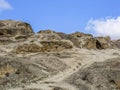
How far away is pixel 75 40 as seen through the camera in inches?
3174

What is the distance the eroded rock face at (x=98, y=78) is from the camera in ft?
131

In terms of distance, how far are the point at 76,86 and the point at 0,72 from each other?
34.7 feet

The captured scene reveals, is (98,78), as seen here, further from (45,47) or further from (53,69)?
(45,47)

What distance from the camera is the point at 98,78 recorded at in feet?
136

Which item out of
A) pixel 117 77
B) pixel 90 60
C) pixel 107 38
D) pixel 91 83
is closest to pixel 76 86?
pixel 91 83

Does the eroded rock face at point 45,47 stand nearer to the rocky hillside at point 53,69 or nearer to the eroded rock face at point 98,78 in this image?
the rocky hillside at point 53,69

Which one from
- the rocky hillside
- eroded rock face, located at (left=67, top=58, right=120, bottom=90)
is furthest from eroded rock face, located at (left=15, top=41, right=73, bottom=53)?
eroded rock face, located at (left=67, top=58, right=120, bottom=90)

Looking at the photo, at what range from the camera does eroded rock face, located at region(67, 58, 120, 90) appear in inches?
1567

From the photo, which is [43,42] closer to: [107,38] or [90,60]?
[90,60]

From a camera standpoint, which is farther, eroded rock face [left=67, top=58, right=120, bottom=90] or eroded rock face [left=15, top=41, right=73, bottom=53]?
eroded rock face [left=15, top=41, right=73, bottom=53]

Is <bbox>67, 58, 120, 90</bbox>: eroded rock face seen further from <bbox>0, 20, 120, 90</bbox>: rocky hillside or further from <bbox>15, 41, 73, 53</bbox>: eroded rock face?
<bbox>15, 41, 73, 53</bbox>: eroded rock face

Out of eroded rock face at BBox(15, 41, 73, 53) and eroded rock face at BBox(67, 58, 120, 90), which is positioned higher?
eroded rock face at BBox(15, 41, 73, 53)

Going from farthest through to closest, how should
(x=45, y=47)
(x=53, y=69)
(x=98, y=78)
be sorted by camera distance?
1. (x=45, y=47)
2. (x=53, y=69)
3. (x=98, y=78)

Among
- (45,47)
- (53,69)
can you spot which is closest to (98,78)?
(53,69)
